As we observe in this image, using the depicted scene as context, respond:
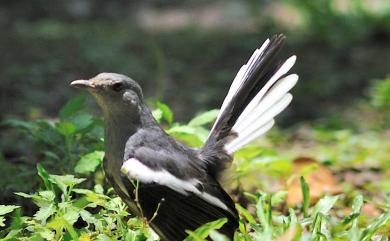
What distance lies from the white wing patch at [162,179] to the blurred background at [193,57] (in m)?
1.85

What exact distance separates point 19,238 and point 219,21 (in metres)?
8.75

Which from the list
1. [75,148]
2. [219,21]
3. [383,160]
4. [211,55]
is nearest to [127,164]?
[75,148]

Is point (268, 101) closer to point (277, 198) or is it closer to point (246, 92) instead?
point (246, 92)

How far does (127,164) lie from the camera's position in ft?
11.5

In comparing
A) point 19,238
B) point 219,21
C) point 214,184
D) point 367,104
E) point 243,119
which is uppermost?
point 219,21

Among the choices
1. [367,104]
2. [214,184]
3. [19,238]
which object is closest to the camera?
[19,238]

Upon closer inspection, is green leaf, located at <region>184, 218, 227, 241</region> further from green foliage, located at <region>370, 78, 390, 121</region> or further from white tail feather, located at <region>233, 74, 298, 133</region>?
green foliage, located at <region>370, 78, 390, 121</region>

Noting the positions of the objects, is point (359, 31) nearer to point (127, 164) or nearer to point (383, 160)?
point (383, 160)

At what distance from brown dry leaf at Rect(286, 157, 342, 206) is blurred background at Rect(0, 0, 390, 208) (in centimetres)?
127

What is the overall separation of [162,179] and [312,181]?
67.2 inches

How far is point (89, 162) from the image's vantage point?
4012mm

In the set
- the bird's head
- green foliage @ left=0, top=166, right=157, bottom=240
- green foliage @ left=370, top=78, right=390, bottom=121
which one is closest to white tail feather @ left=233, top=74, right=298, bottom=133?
the bird's head

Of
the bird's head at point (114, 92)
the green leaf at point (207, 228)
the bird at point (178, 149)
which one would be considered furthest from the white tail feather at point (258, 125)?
the green leaf at point (207, 228)

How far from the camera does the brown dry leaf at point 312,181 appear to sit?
4.69 m
